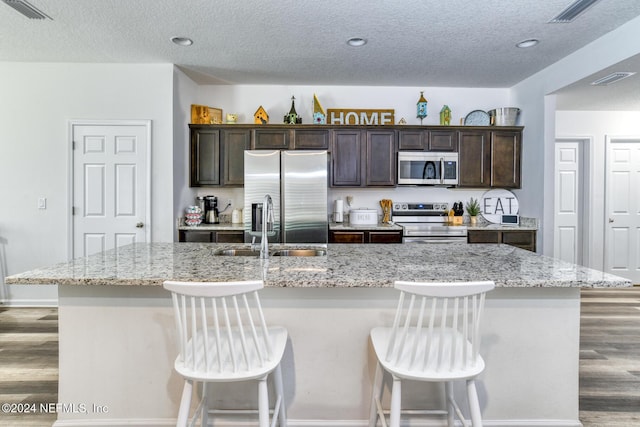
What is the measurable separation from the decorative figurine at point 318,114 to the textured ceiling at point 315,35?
333 millimetres

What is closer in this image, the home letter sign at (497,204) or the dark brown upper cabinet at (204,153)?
the dark brown upper cabinet at (204,153)

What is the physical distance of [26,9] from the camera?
8.89ft

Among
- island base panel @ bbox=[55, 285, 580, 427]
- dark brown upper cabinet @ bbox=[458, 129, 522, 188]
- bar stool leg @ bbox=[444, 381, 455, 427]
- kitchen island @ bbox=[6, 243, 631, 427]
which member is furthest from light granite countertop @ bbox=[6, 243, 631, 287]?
dark brown upper cabinet @ bbox=[458, 129, 522, 188]

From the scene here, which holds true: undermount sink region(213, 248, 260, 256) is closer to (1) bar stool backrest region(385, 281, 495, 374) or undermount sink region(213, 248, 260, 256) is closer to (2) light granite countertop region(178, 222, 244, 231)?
(1) bar stool backrest region(385, 281, 495, 374)

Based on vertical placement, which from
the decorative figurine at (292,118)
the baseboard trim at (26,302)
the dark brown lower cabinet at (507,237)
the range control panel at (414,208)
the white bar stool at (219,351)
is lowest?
the baseboard trim at (26,302)

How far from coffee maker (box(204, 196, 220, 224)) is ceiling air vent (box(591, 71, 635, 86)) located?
4.16 metres

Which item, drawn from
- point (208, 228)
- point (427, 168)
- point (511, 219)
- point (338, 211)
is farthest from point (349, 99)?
point (511, 219)

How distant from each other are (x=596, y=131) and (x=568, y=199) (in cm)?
97

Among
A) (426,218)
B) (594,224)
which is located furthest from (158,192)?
(594,224)

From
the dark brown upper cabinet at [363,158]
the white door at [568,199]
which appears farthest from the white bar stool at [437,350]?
the white door at [568,199]

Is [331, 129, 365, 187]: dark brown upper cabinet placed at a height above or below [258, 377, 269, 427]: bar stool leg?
above

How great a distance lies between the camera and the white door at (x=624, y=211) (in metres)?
5.08

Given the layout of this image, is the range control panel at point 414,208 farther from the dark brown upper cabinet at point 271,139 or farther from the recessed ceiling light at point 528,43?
the recessed ceiling light at point 528,43

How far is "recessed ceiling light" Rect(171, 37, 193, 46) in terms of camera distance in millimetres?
3221
